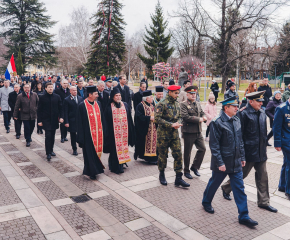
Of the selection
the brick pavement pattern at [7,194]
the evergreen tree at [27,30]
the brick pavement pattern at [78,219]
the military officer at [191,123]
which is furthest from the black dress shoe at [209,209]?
the evergreen tree at [27,30]

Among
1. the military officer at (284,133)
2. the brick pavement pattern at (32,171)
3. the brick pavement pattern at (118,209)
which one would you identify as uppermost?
the military officer at (284,133)

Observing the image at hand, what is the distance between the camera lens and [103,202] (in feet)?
17.1

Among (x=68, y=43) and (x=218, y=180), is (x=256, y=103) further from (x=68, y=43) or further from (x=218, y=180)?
(x=68, y=43)

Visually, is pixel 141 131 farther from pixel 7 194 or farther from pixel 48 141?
pixel 7 194

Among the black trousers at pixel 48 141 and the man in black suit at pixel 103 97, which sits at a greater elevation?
the man in black suit at pixel 103 97

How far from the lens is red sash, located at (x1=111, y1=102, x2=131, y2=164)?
681 cm

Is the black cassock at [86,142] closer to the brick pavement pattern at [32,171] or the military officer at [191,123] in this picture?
the brick pavement pattern at [32,171]

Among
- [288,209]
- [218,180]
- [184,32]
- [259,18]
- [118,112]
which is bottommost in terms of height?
[288,209]

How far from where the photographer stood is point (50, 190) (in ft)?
19.0

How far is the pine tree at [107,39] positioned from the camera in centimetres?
3431

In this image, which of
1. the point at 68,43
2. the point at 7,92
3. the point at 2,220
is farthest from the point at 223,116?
the point at 68,43

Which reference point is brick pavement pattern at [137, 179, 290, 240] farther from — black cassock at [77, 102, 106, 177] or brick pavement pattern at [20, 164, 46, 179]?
brick pavement pattern at [20, 164, 46, 179]

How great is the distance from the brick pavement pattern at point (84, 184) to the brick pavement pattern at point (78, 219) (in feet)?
2.51

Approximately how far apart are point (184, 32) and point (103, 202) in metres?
52.0
